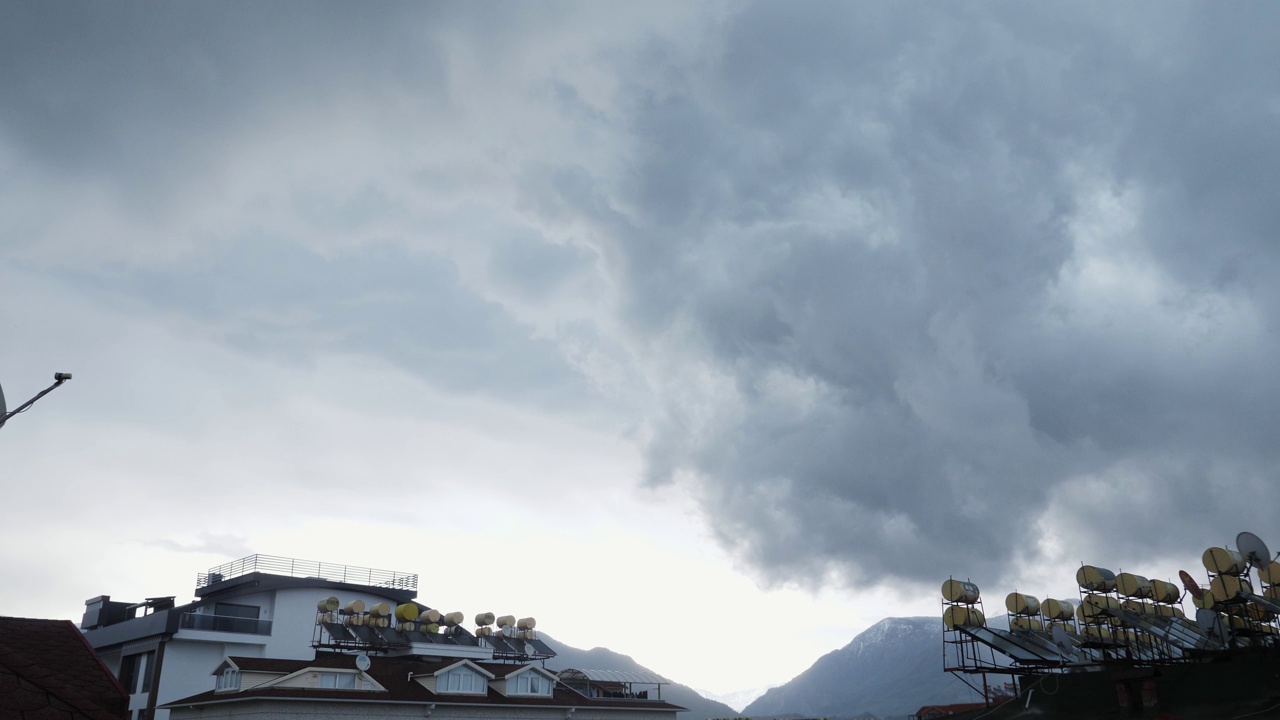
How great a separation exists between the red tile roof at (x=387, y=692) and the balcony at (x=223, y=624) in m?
11.6

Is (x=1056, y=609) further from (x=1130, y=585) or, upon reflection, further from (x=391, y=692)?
(x=391, y=692)

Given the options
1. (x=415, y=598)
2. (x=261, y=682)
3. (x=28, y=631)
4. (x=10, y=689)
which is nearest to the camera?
(x=10, y=689)

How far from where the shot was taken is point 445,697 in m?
60.1

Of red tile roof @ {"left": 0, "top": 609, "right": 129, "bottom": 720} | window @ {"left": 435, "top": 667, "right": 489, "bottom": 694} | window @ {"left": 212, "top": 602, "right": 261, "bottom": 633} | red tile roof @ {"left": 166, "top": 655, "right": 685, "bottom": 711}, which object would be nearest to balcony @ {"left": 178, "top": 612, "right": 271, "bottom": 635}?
window @ {"left": 212, "top": 602, "right": 261, "bottom": 633}

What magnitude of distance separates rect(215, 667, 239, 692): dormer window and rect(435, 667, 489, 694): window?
42.2 feet

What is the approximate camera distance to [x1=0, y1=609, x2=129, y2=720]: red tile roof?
76.9 ft

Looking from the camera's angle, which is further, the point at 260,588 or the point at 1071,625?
the point at 260,588

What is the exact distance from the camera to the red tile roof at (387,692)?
54.1 meters

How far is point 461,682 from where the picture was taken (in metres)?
62.1

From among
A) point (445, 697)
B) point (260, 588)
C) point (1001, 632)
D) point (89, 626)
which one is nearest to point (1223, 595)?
point (1001, 632)

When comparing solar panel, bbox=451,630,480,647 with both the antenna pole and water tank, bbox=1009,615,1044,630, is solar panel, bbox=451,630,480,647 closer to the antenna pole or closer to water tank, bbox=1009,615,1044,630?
water tank, bbox=1009,615,1044,630

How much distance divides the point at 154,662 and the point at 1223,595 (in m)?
74.5

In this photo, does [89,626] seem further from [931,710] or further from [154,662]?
[931,710]

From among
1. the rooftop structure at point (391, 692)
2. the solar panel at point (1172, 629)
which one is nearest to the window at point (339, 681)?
the rooftop structure at point (391, 692)
